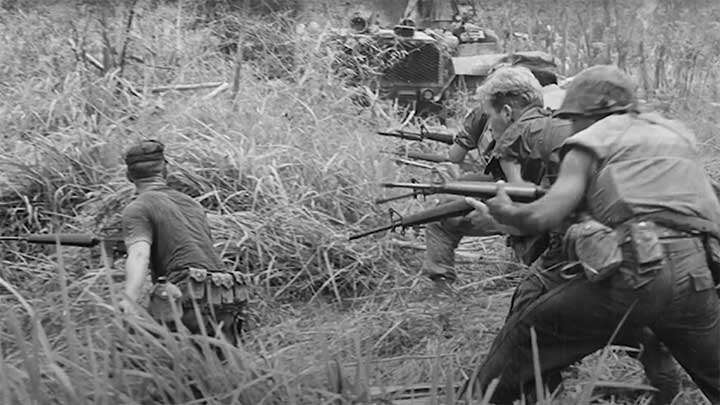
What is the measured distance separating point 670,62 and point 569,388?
10158 mm

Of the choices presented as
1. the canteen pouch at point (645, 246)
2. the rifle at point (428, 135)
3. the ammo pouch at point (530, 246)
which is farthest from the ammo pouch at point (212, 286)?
the rifle at point (428, 135)

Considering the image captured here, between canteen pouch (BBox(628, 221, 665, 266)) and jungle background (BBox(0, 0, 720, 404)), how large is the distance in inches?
17.6

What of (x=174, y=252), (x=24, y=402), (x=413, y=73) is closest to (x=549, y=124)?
(x=174, y=252)

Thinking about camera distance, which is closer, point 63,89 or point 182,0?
point 63,89

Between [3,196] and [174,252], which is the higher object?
[174,252]

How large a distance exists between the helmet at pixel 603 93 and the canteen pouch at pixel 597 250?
45 centimetres

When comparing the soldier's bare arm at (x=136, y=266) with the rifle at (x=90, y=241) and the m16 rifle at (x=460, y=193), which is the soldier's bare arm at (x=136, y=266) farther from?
the m16 rifle at (x=460, y=193)

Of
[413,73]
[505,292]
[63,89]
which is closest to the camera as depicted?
[505,292]

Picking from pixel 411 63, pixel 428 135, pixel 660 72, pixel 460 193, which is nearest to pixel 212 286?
pixel 460 193

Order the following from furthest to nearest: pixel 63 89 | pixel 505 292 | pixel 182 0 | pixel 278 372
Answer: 1. pixel 182 0
2. pixel 63 89
3. pixel 505 292
4. pixel 278 372

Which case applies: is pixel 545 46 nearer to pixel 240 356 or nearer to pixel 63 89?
pixel 63 89

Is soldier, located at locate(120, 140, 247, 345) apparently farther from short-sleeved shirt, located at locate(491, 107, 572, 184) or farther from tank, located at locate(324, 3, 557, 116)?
tank, located at locate(324, 3, 557, 116)

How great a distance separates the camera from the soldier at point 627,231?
395cm

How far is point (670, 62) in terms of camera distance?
48.0 ft
